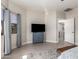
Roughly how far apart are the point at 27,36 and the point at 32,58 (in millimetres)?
4512

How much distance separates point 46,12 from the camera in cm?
914

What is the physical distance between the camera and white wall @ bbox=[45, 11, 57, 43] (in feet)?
29.0

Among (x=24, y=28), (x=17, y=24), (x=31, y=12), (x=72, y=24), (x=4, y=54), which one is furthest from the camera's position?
(x=31, y=12)

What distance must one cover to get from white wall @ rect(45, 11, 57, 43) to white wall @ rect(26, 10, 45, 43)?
52 centimetres

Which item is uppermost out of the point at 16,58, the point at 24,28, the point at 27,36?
the point at 24,28

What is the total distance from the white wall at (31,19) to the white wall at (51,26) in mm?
520

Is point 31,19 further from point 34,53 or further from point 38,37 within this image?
point 34,53

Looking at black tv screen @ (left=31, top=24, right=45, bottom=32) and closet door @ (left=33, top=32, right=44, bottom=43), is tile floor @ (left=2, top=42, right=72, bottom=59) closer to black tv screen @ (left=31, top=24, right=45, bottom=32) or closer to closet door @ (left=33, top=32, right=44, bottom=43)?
closet door @ (left=33, top=32, right=44, bottom=43)

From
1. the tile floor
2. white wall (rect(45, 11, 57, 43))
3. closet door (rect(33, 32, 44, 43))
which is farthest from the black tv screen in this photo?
the tile floor

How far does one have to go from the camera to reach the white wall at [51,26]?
348 inches

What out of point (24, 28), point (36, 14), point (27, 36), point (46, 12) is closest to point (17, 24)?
point (24, 28)

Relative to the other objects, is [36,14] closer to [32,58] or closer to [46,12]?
[46,12]

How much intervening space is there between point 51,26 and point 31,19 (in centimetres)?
179

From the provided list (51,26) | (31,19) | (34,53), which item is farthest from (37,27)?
(34,53)
